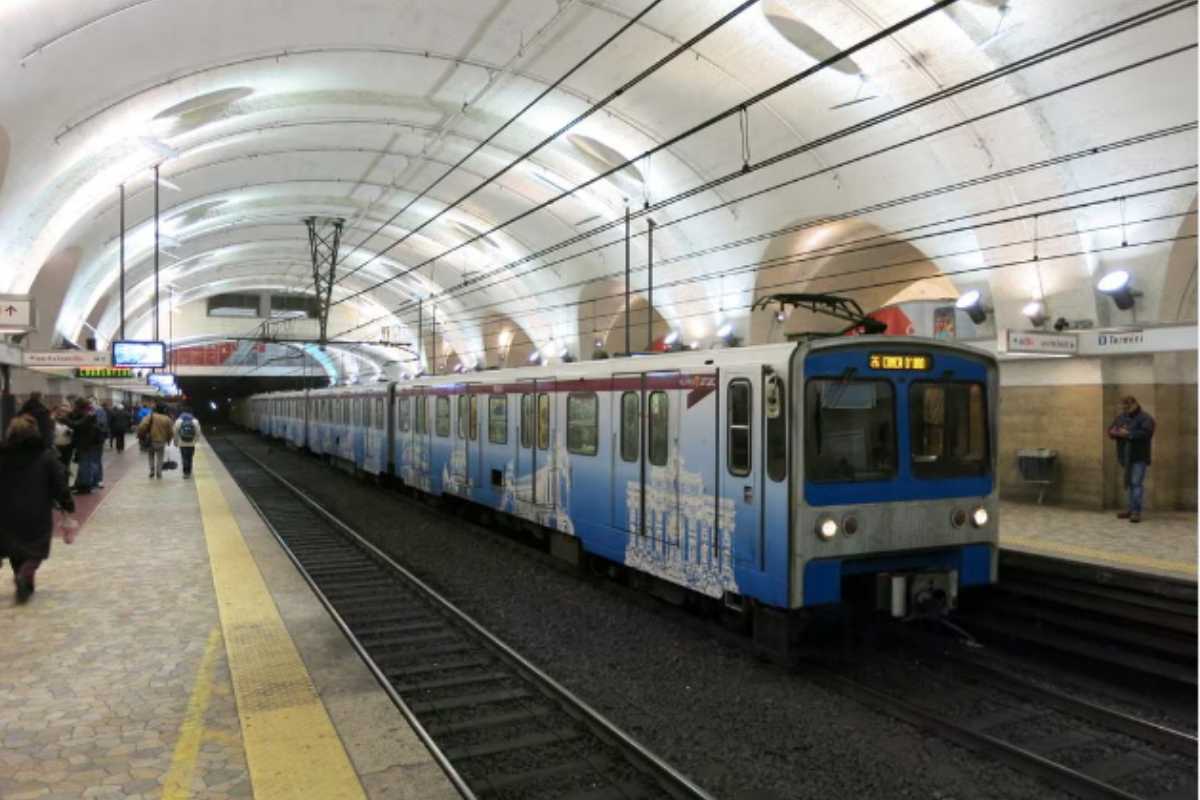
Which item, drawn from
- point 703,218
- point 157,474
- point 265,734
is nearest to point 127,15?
point 265,734

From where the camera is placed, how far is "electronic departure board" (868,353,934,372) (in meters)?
→ 6.68

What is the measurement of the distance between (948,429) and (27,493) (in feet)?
25.5

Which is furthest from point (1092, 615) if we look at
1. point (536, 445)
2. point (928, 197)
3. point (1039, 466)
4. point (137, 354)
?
point (137, 354)

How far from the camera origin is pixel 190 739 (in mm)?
4836

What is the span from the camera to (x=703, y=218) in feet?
70.7

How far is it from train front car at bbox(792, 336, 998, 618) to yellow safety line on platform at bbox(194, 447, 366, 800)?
3.30m

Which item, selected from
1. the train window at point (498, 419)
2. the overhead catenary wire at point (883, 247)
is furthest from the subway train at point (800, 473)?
the overhead catenary wire at point (883, 247)

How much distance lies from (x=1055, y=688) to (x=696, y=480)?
10.1 feet

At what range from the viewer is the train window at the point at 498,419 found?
1165cm

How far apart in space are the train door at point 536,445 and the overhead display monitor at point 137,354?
1210 cm

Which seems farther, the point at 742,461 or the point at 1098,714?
the point at 742,461

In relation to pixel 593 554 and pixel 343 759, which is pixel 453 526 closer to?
pixel 593 554

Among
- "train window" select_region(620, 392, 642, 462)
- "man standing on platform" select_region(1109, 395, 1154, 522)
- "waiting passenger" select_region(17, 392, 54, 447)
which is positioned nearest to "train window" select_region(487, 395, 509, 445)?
"train window" select_region(620, 392, 642, 462)

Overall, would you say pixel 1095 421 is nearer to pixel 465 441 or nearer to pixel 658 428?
pixel 658 428
